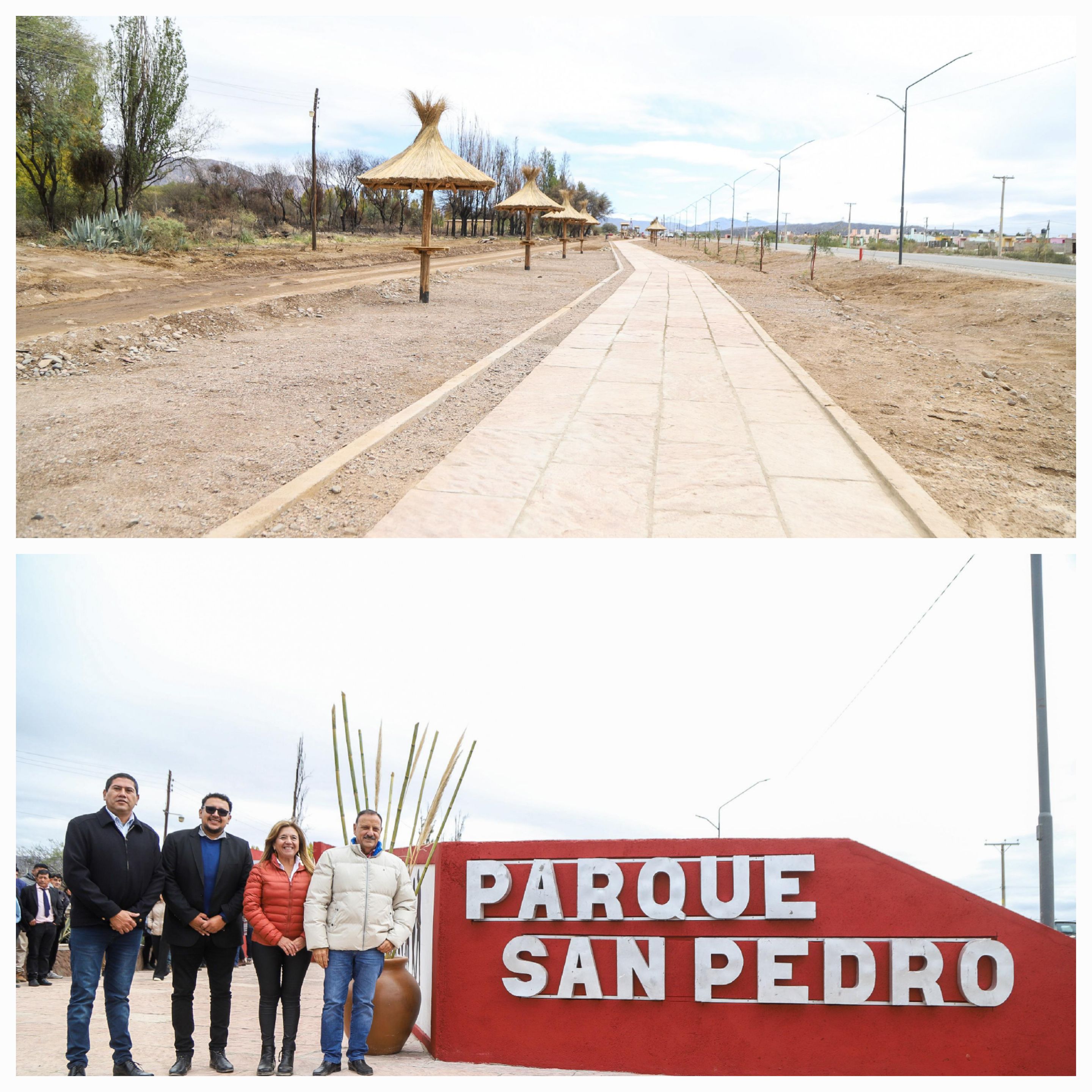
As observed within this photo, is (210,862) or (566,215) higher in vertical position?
(566,215)

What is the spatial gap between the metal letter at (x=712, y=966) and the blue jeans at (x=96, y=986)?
278 centimetres

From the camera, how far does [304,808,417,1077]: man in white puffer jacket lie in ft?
13.9

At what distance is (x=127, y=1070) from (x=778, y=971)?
316 centimetres

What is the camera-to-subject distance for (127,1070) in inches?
156

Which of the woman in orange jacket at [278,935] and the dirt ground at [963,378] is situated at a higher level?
the dirt ground at [963,378]

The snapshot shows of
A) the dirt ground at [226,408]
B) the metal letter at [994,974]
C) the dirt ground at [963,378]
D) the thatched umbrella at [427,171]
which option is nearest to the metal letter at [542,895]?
the metal letter at [994,974]

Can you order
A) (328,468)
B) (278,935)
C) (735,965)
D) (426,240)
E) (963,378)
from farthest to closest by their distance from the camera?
(426,240) < (963,378) < (328,468) < (735,965) < (278,935)

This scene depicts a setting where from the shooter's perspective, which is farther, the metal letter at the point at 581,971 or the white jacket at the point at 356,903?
the metal letter at the point at 581,971

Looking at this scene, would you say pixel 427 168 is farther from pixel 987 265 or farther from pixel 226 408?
pixel 987 265

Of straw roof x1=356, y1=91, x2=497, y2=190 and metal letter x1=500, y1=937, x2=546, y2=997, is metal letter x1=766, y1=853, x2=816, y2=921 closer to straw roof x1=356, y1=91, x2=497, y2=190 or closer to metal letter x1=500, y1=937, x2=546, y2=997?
metal letter x1=500, y1=937, x2=546, y2=997

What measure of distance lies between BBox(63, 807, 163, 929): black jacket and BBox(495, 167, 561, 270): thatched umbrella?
88.3 feet

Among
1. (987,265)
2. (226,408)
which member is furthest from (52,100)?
(987,265)

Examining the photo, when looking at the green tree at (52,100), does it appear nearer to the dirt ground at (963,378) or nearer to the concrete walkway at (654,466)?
the dirt ground at (963,378)

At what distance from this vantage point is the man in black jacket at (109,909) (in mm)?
3969
